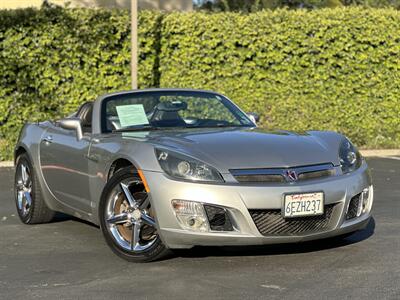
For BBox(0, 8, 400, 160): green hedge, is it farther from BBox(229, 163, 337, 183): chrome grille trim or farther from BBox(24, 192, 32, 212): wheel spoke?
BBox(229, 163, 337, 183): chrome grille trim

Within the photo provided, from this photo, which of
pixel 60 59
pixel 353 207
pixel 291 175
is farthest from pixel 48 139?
pixel 60 59

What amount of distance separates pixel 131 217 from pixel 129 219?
2 cm

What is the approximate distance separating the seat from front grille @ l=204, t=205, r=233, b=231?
1.85 m

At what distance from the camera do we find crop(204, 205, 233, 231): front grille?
204 inches

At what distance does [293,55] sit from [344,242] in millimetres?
9230

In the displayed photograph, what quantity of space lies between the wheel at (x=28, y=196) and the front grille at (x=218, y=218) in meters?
2.54

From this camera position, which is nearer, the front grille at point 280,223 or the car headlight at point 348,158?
the front grille at point 280,223

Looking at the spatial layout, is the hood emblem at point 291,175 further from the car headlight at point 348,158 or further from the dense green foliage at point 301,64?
the dense green foliage at point 301,64

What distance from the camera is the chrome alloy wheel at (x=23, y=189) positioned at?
7.46 m

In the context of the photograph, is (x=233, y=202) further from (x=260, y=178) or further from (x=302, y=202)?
(x=302, y=202)

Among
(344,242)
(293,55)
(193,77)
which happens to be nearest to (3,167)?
(193,77)

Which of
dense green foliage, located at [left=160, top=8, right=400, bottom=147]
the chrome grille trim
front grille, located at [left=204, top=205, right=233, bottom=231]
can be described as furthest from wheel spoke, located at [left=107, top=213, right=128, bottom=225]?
dense green foliage, located at [left=160, top=8, right=400, bottom=147]

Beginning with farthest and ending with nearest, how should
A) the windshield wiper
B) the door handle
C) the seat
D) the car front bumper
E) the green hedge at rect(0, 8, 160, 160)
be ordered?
the green hedge at rect(0, 8, 160, 160) → the door handle → the seat → the windshield wiper → the car front bumper

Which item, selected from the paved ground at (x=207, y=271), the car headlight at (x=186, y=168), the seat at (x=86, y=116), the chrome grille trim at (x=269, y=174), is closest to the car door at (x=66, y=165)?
the seat at (x=86, y=116)
